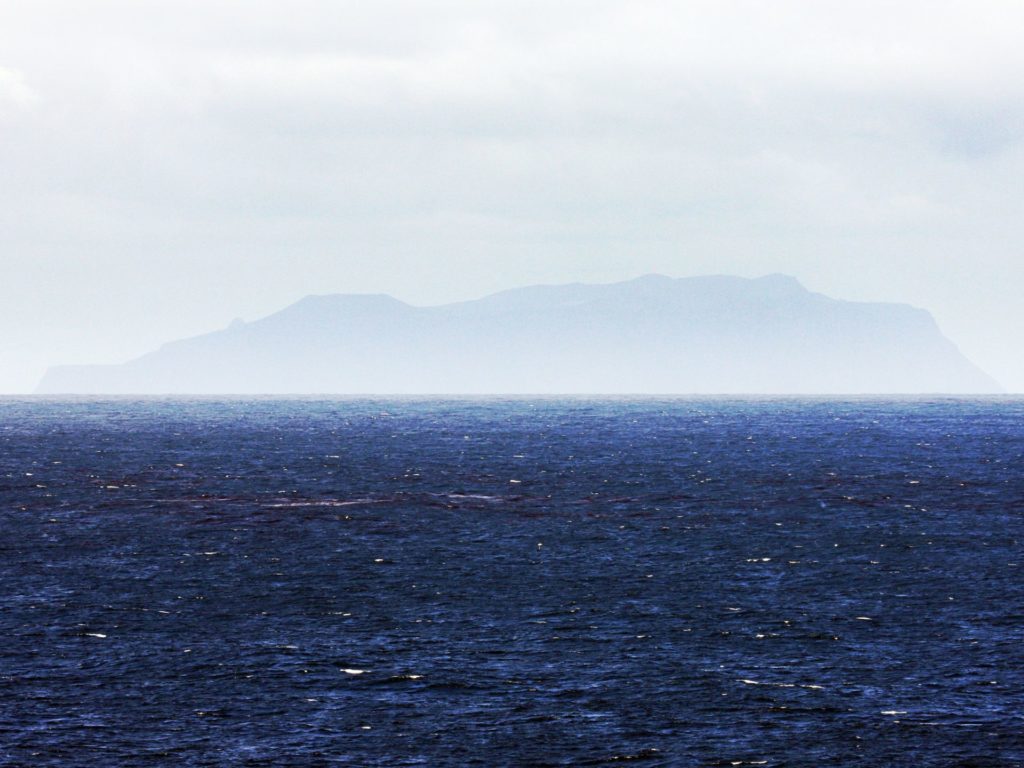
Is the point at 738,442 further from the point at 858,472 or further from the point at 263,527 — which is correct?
the point at 263,527

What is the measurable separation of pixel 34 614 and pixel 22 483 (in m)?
59.4

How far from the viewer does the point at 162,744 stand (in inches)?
1256

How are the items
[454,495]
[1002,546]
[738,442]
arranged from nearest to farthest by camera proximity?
[1002,546] → [454,495] → [738,442]

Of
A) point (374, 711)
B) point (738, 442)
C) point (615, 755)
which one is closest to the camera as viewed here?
point (615, 755)

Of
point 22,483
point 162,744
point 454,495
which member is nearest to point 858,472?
point 454,495

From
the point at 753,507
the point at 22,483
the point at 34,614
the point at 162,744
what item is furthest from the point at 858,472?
the point at 162,744

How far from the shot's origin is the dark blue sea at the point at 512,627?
32.5m

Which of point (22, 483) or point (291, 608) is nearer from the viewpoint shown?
point (291, 608)

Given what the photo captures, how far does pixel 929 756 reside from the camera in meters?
31.1

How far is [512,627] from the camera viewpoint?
148ft

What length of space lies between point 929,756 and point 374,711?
14.2m

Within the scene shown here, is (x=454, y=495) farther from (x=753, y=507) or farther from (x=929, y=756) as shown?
(x=929, y=756)

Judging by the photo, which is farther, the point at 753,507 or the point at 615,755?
the point at 753,507

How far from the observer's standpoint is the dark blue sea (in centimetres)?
3247
